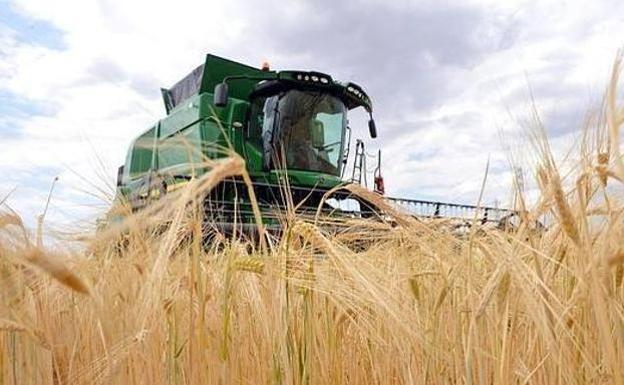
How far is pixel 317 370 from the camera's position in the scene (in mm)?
1174

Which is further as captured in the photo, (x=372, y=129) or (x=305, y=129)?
(x=372, y=129)

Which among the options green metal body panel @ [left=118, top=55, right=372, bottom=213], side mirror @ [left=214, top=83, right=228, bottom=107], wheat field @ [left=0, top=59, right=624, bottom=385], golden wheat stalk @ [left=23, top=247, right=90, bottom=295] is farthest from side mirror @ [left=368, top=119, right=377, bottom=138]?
golden wheat stalk @ [left=23, top=247, right=90, bottom=295]

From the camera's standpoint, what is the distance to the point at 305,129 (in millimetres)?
7359

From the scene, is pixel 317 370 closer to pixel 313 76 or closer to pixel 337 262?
pixel 337 262

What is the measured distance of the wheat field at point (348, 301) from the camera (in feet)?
2.36

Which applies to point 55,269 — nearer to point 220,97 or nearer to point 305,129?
point 220,97

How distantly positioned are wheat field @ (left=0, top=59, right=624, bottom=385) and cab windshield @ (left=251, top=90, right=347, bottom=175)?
5.52m

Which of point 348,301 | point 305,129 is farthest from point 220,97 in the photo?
point 348,301

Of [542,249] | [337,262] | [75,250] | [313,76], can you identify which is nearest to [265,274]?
[337,262]

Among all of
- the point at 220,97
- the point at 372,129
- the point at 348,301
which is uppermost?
the point at 372,129

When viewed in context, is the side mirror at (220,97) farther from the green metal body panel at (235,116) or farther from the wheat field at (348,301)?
the wheat field at (348,301)

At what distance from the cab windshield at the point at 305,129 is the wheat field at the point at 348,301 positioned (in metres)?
5.52

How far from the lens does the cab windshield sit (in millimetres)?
7141

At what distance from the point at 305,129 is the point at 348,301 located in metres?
6.39
